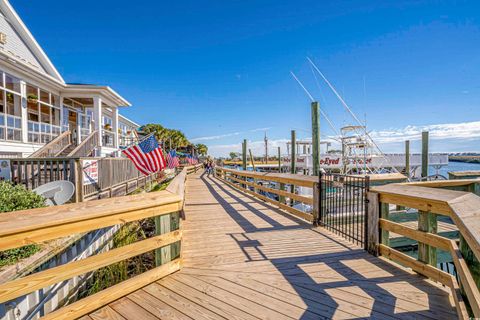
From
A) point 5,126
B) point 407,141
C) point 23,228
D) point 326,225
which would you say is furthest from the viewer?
point 407,141

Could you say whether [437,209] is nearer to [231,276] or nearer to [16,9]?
[231,276]

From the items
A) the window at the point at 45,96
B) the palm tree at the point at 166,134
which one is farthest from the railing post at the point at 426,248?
the palm tree at the point at 166,134

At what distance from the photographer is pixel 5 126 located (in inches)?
393

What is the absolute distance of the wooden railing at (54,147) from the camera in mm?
9999

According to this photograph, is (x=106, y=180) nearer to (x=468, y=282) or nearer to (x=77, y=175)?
(x=77, y=175)

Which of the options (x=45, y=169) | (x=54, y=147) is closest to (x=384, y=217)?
(x=45, y=169)

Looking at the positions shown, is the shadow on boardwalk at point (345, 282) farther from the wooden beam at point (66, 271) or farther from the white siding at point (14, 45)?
the white siding at point (14, 45)

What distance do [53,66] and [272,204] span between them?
1528cm

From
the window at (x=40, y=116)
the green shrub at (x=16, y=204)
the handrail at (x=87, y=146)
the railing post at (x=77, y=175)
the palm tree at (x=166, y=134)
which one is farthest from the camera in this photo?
the palm tree at (x=166, y=134)

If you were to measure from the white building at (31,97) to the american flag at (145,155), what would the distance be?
4.90 m

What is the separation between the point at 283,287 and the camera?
2.83 metres

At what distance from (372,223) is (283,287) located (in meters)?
1.76

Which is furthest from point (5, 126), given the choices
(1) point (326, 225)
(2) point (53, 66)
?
(1) point (326, 225)

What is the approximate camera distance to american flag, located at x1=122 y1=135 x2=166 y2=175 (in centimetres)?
921
